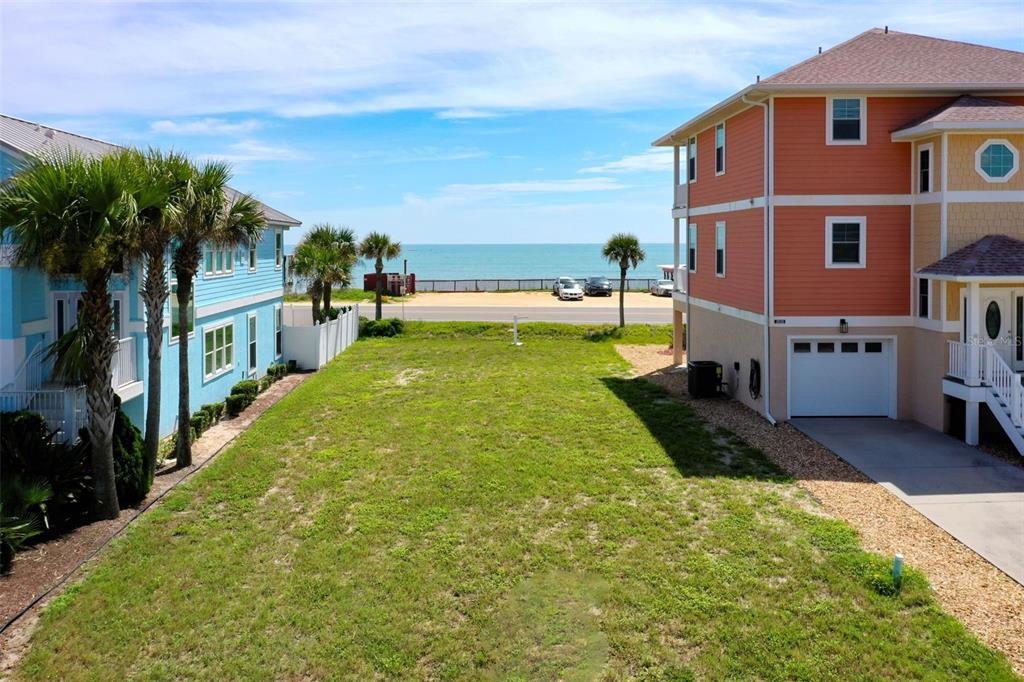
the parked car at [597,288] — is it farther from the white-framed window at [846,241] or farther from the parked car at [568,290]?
the white-framed window at [846,241]

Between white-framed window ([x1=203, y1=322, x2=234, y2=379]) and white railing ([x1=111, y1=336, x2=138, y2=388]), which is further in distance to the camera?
white-framed window ([x1=203, y1=322, x2=234, y2=379])

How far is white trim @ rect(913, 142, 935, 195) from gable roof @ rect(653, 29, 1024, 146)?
1.38m

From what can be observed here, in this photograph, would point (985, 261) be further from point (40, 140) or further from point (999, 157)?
point (40, 140)

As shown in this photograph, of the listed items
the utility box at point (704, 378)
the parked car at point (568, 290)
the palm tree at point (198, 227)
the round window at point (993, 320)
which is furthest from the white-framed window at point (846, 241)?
the parked car at point (568, 290)

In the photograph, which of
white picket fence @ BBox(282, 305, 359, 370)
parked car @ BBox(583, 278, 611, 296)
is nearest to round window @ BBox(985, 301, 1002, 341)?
white picket fence @ BBox(282, 305, 359, 370)

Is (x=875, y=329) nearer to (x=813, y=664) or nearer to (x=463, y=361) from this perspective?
(x=813, y=664)

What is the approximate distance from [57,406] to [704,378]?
16.0 meters

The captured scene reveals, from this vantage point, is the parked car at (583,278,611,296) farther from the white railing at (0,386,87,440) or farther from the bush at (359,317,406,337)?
the white railing at (0,386,87,440)

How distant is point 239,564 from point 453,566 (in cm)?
300

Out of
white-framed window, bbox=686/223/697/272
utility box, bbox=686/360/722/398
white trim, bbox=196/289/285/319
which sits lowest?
utility box, bbox=686/360/722/398

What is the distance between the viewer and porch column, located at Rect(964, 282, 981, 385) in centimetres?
1734

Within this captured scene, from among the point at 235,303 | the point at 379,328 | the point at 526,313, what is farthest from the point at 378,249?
the point at 235,303

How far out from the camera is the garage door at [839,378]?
20.2m

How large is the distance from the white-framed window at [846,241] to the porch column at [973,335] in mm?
2675
